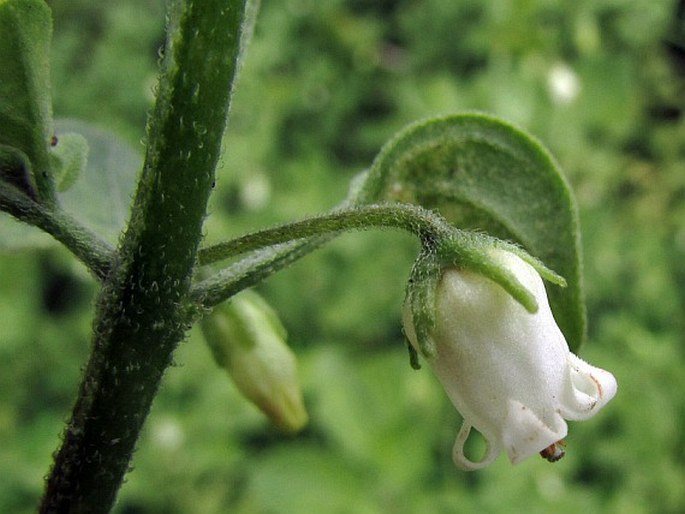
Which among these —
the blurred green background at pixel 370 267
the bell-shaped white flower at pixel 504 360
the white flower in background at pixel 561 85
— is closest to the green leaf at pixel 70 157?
the bell-shaped white flower at pixel 504 360

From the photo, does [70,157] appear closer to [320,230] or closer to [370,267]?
[320,230]

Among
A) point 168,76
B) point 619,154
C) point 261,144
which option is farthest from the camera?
point 619,154

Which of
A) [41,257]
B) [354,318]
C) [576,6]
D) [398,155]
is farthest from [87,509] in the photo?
[576,6]

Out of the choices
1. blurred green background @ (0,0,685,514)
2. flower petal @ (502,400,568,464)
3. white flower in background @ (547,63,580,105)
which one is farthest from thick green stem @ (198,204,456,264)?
white flower in background @ (547,63,580,105)

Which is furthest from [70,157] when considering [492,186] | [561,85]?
[561,85]

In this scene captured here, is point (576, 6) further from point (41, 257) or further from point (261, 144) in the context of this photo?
point (41, 257)

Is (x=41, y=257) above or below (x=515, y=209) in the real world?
above

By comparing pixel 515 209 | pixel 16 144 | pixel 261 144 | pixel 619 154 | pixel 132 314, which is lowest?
pixel 619 154
